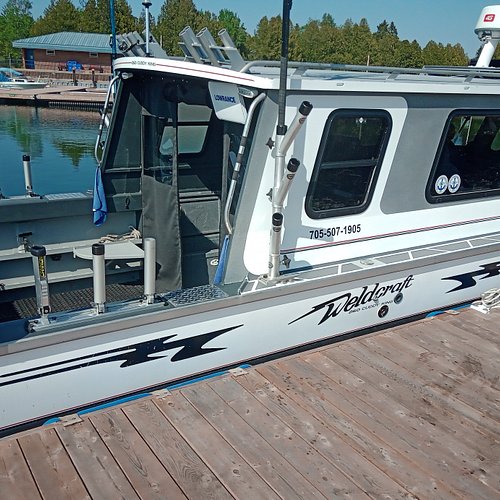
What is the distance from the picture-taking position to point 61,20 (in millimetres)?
62594

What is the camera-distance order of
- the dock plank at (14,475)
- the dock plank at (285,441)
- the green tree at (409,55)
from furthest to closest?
1. the green tree at (409,55)
2. the dock plank at (285,441)
3. the dock plank at (14,475)

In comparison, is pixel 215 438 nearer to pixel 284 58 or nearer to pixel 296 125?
pixel 296 125

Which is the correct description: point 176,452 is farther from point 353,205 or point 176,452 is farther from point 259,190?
point 353,205

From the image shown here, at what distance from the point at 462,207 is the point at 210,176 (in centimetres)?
231

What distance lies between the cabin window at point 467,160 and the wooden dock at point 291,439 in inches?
59.9

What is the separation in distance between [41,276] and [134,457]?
1.19 m

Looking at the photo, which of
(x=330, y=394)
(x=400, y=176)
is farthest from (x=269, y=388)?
(x=400, y=176)

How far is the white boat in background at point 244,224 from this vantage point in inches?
134

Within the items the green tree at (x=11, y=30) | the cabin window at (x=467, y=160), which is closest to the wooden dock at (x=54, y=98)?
the cabin window at (x=467, y=160)

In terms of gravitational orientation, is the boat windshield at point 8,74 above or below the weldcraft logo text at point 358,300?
above

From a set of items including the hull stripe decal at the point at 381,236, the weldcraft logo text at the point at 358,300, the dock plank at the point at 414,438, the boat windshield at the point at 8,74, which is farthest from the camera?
the boat windshield at the point at 8,74

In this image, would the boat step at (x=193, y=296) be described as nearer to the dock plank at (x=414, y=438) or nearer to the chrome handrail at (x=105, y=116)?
the dock plank at (x=414, y=438)

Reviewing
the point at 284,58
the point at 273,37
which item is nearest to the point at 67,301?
the point at 284,58

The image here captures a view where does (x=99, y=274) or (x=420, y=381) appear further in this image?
(x=420, y=381)
